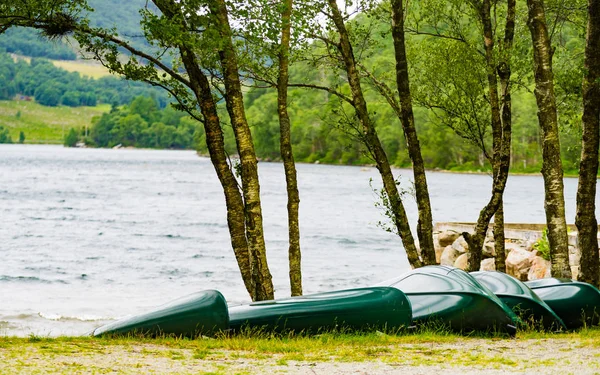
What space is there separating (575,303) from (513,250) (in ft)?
40.2

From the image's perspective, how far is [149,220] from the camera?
52.0m

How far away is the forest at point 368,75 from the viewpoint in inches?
476

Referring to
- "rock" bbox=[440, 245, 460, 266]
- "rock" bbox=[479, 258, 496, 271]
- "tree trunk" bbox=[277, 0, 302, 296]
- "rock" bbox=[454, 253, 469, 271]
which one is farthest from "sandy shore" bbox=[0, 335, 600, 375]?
"rock" bbox=[440, 245, 460, 266]

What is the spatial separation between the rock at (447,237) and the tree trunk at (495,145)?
10.5 metres

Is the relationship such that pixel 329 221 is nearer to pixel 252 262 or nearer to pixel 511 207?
pixel 511 207

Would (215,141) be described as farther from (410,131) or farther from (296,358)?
(296,358)

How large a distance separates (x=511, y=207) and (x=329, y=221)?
47.3 ft

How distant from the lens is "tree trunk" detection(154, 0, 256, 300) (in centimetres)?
1244

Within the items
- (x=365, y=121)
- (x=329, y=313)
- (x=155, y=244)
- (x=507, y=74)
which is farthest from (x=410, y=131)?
(x=155, y=244)

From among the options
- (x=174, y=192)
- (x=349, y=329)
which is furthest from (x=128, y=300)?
(x=174, y=192)

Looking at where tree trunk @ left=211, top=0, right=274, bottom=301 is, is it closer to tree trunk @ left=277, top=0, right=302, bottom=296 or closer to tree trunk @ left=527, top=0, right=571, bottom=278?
tree trunk @ left=277, top=0, right=302, bottom=296

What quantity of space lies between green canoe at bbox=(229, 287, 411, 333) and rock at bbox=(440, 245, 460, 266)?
661 inches

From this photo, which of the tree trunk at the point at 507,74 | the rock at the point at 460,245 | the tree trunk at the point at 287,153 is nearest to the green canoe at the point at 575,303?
the tree trunk at the point at 507,74

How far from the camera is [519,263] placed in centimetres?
2259
